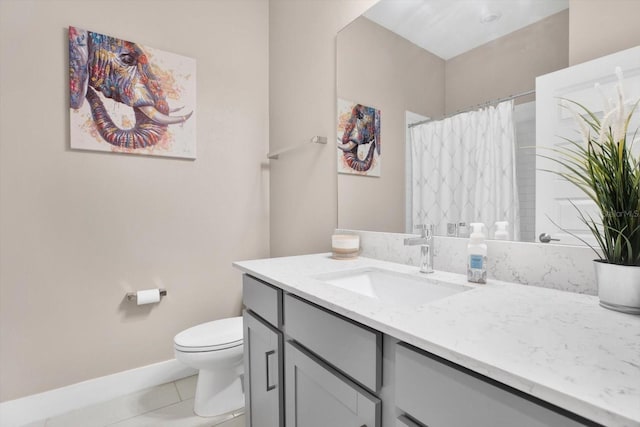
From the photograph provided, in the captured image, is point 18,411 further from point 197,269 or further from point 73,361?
point 197,269

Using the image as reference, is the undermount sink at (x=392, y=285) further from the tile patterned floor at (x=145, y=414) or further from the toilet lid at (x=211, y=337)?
the tile patterned floor at (x=145, y=414)

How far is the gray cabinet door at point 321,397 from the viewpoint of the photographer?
0.74 meters

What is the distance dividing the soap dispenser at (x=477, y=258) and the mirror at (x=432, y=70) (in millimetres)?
136

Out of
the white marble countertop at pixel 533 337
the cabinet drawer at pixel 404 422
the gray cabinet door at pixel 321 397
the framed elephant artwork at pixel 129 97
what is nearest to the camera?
the white marble countertop at pixel 533 337

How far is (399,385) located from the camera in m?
0.65

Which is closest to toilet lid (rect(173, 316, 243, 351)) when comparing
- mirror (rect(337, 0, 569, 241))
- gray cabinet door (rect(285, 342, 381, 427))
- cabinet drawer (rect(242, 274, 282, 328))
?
cabinet drawer (rect(242, 274, 282, 328))

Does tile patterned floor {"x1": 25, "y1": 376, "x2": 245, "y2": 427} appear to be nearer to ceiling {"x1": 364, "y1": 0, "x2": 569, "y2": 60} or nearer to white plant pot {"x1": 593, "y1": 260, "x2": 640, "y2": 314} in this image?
white plant pot {"x1": 593, "y1": 260, "x2": 640, "y2": 314}

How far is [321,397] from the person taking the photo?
2.90ft

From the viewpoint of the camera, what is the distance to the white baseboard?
5.30 ft

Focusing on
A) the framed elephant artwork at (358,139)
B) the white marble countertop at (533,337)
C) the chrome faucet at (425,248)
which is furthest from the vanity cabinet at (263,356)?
the framed elephant artwork at (358,139)

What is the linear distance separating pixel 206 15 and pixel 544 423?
262cm

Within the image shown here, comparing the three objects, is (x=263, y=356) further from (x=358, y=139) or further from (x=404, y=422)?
(x=358, y=139)

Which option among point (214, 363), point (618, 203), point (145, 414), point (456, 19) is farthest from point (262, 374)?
point (456, 19)

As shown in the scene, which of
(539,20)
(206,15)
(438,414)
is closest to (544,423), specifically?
(438,414)
